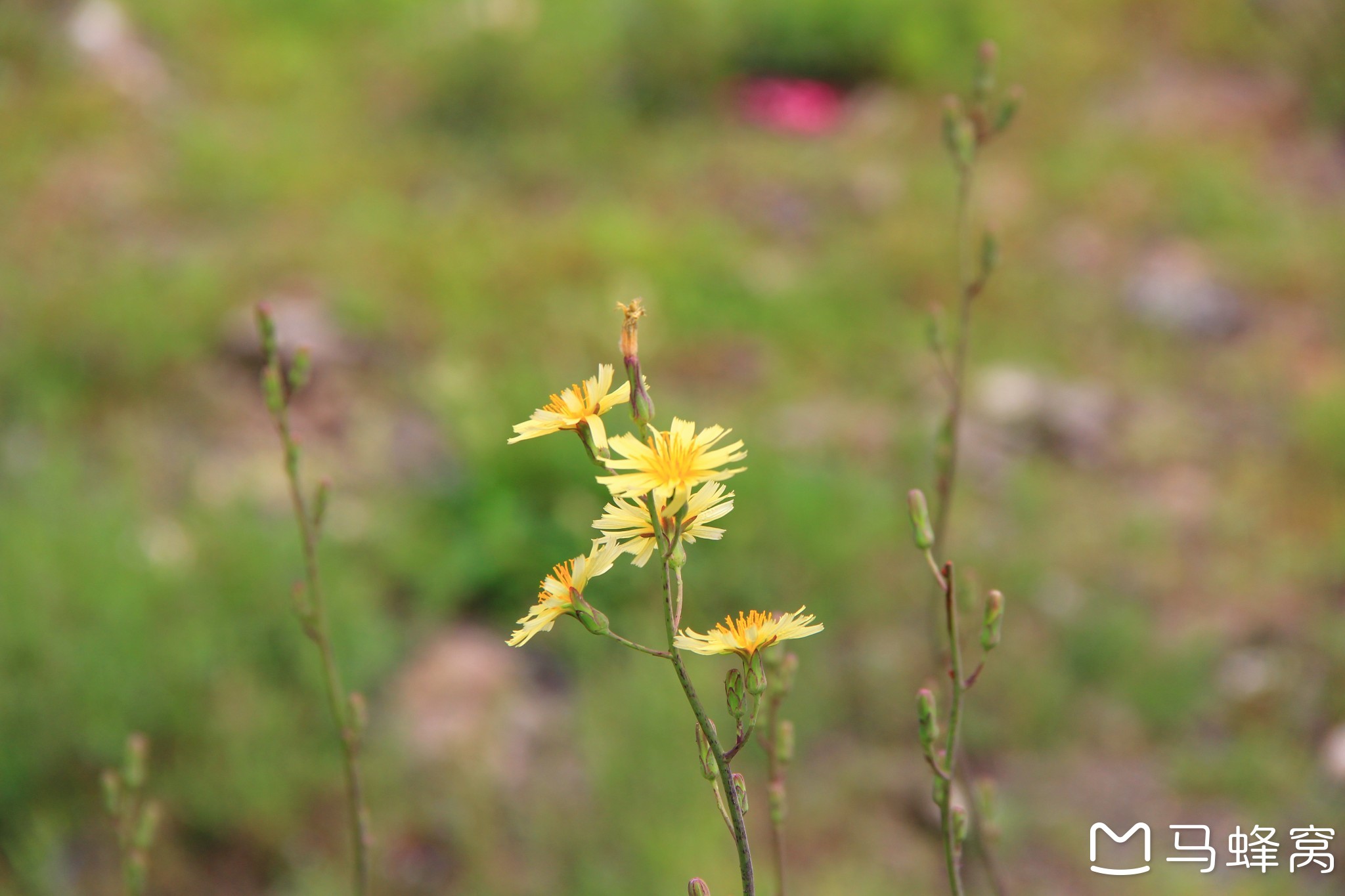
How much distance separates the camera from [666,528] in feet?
2.67

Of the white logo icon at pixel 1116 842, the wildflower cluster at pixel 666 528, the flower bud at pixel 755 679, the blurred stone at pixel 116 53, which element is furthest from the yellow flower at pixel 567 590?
the blurred stone at pixel 116 53

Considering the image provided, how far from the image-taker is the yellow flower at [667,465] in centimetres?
77

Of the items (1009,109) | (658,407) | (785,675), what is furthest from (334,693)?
(658,407)

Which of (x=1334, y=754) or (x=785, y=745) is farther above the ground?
(x=1334, y=754)

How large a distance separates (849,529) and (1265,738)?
100 centimetres

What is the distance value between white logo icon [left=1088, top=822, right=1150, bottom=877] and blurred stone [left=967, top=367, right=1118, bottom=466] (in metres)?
1.46

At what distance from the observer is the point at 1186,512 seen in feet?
11.2

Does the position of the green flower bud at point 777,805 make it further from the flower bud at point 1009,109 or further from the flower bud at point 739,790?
the flower bud at point 1009,109

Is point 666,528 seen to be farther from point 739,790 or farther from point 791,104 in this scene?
point 791,104

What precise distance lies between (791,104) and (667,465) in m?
5.14

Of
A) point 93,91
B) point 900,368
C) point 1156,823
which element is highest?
point 93,91

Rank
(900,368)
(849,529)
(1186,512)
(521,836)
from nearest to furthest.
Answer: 1. (521,836)
2. (849,529)
3. (1186,512)
4. (900,368)

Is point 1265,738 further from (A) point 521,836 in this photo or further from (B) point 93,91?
(B) point 93,91

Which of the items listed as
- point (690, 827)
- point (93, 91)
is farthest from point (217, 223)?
point (690, 827)
